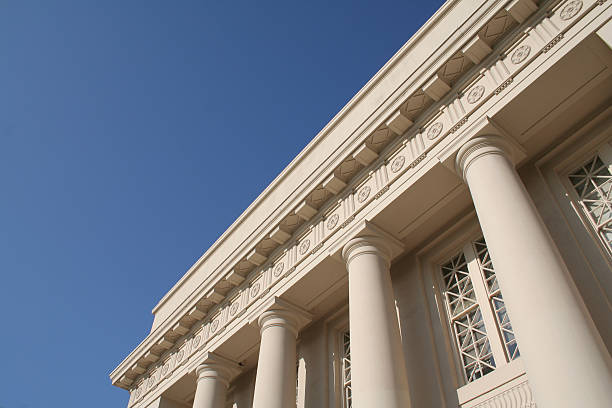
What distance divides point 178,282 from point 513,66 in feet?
57.8

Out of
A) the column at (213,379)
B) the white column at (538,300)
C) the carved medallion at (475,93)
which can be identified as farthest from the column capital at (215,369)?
the carved medallion at (475,93)

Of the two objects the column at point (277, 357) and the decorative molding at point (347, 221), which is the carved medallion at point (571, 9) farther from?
the column at point (277, 357)

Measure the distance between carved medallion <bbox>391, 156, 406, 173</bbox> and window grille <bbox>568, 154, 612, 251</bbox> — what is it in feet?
12.5

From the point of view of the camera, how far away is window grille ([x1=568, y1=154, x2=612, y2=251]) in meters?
10.2

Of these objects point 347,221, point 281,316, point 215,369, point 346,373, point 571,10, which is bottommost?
point 346,373

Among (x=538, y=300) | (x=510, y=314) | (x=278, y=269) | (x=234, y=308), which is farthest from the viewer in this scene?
(x=234, y=308)

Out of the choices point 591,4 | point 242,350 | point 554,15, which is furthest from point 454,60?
point 242,350

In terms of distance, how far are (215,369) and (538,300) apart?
11723 millimetres

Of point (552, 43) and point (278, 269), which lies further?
point (278, 269)

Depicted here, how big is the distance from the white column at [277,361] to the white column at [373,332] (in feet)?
10.0

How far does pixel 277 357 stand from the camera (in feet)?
45.8

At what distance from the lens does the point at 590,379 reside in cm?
693

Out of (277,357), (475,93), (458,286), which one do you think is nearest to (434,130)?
(475,93)

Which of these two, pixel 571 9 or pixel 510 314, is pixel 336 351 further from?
pixel 571 9
